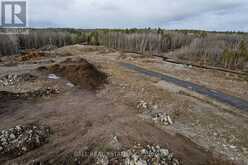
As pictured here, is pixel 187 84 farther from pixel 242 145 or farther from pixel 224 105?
pixel 242 145

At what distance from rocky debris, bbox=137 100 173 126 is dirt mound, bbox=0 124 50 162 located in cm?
228

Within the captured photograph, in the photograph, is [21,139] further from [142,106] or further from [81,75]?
[81,75]

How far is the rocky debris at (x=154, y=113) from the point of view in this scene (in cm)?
405

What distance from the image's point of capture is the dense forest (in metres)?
12.2

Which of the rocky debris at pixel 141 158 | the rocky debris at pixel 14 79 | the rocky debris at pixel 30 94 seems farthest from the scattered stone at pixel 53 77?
the rocky debris at pixel 141 158

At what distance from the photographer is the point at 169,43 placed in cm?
2130

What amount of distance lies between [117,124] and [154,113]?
109 cm

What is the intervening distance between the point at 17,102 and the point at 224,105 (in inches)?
229

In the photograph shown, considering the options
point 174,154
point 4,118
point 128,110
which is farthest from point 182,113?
point 4,118

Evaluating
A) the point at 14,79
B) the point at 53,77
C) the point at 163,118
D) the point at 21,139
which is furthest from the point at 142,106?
the point at 14,79

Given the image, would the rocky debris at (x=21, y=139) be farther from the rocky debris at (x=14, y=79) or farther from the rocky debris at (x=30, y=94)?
the rocky debris at (x=14, y=79)

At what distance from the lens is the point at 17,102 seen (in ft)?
16.6

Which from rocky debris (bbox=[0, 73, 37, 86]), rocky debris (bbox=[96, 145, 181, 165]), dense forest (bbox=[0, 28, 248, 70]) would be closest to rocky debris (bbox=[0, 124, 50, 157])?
rocky debris (bbox=[96, 145, 181, 165])

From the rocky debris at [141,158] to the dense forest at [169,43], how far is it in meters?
10.4
